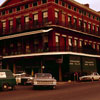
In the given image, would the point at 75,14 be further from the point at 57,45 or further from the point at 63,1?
the point at 57,45

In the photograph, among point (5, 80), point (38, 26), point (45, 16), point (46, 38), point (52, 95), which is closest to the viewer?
point (52, 95)

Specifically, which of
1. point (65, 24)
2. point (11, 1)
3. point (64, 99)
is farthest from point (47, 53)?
point (64, 99)

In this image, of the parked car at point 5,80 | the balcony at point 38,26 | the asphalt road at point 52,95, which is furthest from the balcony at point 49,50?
the asphalt road at point 52,95

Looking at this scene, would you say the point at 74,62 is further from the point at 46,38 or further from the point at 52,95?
the point at 52,95

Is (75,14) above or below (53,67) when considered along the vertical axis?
above

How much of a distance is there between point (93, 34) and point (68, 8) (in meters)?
8.93

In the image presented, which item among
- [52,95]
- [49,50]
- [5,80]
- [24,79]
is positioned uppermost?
[49,50]

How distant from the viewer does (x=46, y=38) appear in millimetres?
34688

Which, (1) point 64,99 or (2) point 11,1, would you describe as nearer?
(1) point 64,99

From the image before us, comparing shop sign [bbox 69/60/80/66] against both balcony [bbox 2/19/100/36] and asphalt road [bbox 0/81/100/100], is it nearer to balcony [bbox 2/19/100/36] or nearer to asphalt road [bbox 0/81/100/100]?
balcony [bbox 2/19/100/36]

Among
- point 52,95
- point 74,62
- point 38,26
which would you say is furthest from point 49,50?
point 52,95

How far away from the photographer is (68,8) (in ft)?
124

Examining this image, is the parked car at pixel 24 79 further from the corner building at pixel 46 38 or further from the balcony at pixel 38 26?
the balcony at pixel 38 26

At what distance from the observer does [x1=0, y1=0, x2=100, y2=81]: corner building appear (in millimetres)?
33625
